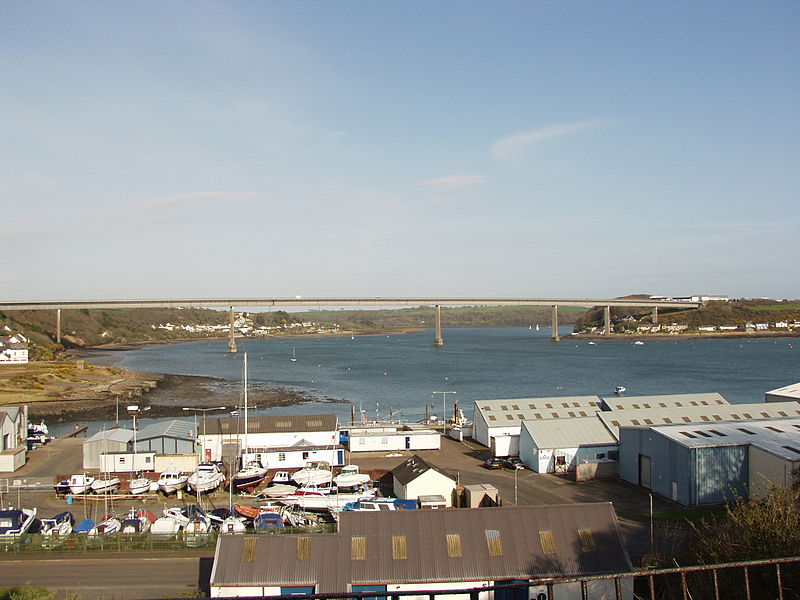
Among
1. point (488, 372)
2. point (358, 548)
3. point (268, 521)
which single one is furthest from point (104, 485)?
point (488, 372)

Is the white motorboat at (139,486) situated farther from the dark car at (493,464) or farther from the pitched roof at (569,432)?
the pitched roof at (569,432)

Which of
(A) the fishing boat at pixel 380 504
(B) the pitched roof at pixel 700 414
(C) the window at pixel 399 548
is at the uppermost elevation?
(B) the pitched roof at pixel 700 414

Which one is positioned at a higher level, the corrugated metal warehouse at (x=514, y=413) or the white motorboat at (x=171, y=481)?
the corrugated metal warehouse at (x=514, y=413)

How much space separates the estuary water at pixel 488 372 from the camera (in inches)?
1729

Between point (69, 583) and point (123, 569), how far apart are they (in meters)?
0.93

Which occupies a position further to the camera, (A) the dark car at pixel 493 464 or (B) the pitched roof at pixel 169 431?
(B) the pitched roof at pixel 169 431

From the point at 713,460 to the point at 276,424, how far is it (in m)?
13.7

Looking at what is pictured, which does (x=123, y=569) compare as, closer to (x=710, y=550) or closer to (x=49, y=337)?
(x=710, y=550)

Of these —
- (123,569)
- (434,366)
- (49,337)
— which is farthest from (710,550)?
(49,337)

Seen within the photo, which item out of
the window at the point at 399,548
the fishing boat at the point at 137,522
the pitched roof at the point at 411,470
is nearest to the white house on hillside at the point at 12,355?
the fishing boat at the point at 137,522

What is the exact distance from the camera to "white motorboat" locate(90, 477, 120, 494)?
722 inches

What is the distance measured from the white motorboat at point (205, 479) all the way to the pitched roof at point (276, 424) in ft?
10.4

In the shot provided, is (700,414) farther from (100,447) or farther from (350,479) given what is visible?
(100,447)

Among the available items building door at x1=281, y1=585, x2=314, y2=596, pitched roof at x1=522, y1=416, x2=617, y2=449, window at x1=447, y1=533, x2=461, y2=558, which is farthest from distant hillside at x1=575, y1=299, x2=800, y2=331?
building door at x1=281, y1=585, x2=314, y2=596
